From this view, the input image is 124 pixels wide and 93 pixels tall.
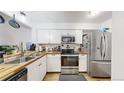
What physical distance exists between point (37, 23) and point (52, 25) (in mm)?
651

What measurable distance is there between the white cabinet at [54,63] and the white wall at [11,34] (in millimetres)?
1252

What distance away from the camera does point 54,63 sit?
17.3 feet

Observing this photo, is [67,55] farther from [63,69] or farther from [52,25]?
[52,25]

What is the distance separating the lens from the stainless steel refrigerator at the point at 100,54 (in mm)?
4461

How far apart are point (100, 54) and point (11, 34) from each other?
290 centimetres

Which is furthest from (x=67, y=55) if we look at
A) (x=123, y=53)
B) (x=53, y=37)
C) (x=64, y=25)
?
(x=123, y=53)

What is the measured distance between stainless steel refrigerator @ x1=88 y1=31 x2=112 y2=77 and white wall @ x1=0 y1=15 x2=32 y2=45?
98.3 inches

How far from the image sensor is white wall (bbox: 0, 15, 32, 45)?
3478 mm

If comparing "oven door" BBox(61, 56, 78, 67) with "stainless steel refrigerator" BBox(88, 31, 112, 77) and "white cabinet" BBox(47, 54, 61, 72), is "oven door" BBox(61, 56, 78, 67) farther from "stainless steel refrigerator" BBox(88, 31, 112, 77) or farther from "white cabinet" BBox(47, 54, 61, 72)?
"stainless steel refrigerator" BBox(88, 31, 112, 77)

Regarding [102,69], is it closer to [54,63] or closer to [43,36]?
[54,63]

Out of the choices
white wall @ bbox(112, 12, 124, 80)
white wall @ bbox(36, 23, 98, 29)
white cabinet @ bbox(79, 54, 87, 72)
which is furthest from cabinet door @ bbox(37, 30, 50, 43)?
white wall @ bbox(112, 12, 124, 80)

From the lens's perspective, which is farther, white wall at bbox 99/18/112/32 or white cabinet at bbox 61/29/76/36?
white cabinet at bbox 61/29/76/36

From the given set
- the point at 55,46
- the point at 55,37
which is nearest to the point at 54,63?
the point at 55,46

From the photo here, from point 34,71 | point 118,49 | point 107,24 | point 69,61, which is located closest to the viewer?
point 118,49
